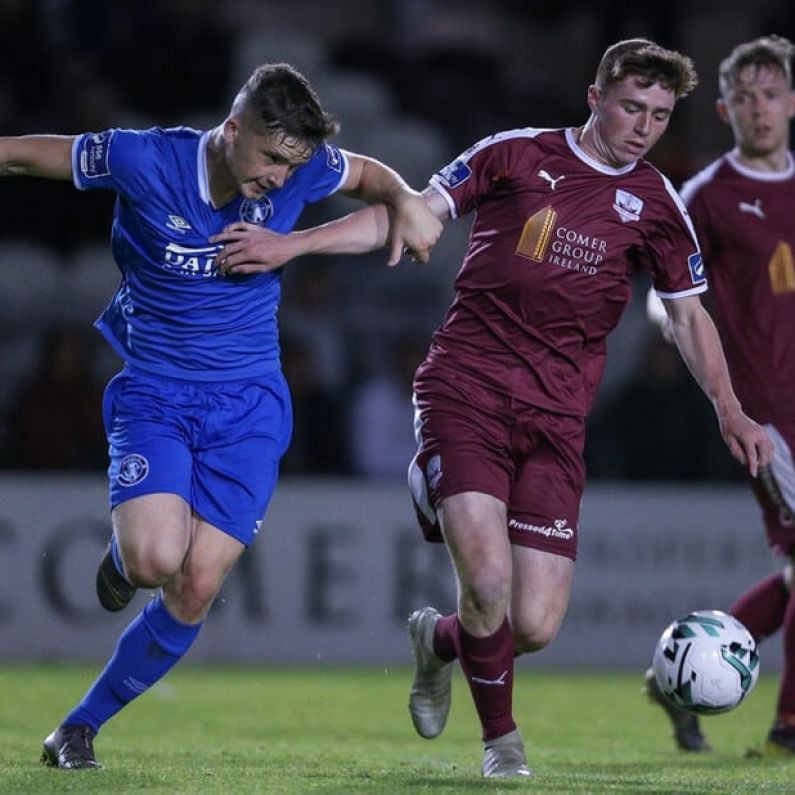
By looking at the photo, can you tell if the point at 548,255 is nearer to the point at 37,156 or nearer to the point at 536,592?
the point at 536,592

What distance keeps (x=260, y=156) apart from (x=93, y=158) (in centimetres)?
62

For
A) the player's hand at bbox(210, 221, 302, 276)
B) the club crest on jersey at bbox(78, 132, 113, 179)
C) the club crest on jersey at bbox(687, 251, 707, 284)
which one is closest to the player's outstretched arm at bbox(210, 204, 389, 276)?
the player's hand at bbox(210, 221, 302, 276)

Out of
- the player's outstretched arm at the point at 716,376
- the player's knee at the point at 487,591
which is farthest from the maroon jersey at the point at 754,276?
the player's knee at the point at 487,591

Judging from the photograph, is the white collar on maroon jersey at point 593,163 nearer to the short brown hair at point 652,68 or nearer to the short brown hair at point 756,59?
the short brown hair at point 652,68

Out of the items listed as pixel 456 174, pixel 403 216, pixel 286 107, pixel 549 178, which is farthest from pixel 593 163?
pixel 286 107

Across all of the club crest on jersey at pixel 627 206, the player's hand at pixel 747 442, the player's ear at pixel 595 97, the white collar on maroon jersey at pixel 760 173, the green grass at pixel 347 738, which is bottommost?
the green grass at pixel 347 738

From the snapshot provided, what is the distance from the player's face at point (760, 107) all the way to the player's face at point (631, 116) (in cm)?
135

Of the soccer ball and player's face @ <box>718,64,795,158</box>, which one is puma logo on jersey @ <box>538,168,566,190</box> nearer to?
player's face @ <box>718,64,795,158</box>

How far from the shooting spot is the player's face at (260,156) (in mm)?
5742

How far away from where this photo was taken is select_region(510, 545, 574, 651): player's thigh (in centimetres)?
617

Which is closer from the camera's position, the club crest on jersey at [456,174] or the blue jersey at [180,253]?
the blue jersey at [180,253]

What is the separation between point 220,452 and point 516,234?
1299 mm

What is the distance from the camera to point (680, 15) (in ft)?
58.0

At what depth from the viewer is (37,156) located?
5895 millimetres
